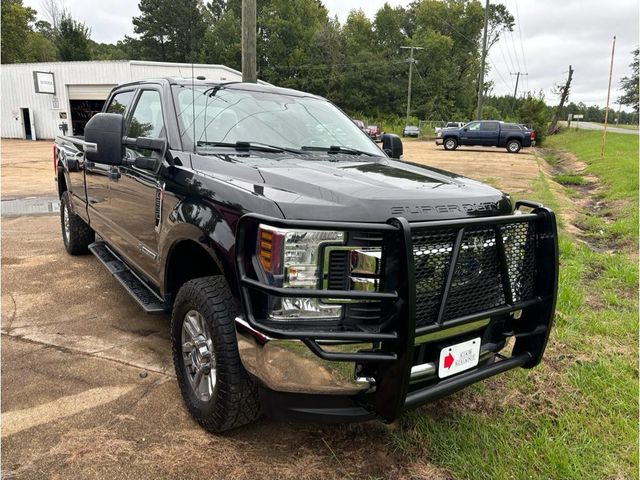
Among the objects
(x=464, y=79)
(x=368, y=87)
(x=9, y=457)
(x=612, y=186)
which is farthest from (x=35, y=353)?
(x=464, y=79)

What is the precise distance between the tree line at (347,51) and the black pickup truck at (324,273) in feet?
192

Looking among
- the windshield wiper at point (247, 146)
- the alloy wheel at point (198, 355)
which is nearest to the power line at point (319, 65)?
the windshield wiper at point (247, 146)

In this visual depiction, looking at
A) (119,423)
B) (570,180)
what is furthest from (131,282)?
(570,180)

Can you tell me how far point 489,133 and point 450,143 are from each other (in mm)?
2199

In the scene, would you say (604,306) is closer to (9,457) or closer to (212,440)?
(212,440)

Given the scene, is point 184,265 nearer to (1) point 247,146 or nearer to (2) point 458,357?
(1) point 247,146

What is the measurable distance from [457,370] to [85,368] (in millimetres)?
2400

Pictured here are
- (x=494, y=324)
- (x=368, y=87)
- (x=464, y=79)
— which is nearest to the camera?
(x=494, y=324)

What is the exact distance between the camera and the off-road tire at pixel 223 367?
2330 millimetres

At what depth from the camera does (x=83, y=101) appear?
3172 centimetres

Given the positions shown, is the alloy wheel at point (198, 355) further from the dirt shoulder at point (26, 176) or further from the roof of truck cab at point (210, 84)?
the dirt shoulder at point (26, 176)

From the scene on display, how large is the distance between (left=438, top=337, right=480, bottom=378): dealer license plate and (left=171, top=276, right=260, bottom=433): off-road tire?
0.87 m

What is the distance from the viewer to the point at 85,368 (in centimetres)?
331

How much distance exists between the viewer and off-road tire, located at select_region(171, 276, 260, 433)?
7.64ft
